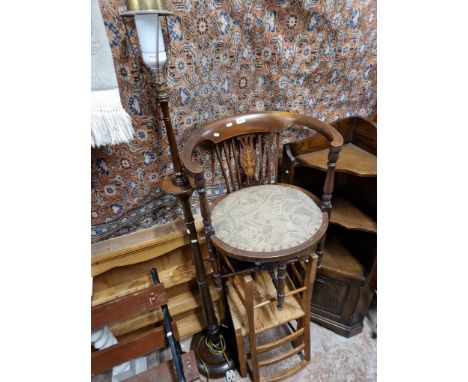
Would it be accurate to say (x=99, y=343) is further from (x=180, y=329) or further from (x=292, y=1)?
(x=292, y=1)

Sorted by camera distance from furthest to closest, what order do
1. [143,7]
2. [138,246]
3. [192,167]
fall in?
[138,246], [192,167], [143,7]

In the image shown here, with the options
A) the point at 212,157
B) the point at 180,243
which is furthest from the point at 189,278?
the point at 212,157

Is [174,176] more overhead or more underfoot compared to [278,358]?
more overhead

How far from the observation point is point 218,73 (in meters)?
1.00

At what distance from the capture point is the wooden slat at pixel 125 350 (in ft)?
2.69

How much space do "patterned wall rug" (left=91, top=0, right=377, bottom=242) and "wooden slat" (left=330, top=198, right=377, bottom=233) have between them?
440 millimetres

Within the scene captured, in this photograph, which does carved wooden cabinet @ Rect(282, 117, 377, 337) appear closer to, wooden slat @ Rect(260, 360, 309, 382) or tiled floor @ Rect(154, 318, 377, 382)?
tiled floor @ Rect(154, 318, 377, 382)

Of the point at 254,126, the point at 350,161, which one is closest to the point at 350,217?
the point at 350,161

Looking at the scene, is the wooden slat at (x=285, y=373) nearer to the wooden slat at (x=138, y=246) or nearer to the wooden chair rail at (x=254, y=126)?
the wooden slat at (x=138, y=246)

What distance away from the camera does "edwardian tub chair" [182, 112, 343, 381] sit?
0.87 m

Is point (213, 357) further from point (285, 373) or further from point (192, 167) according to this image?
point (192, 167)

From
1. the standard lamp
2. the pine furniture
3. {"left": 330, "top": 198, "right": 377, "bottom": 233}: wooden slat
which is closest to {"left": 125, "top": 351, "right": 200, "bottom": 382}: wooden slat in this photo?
the pine furniture

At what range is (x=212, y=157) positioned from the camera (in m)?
1.13

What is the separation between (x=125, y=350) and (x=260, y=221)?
621 millimetres
